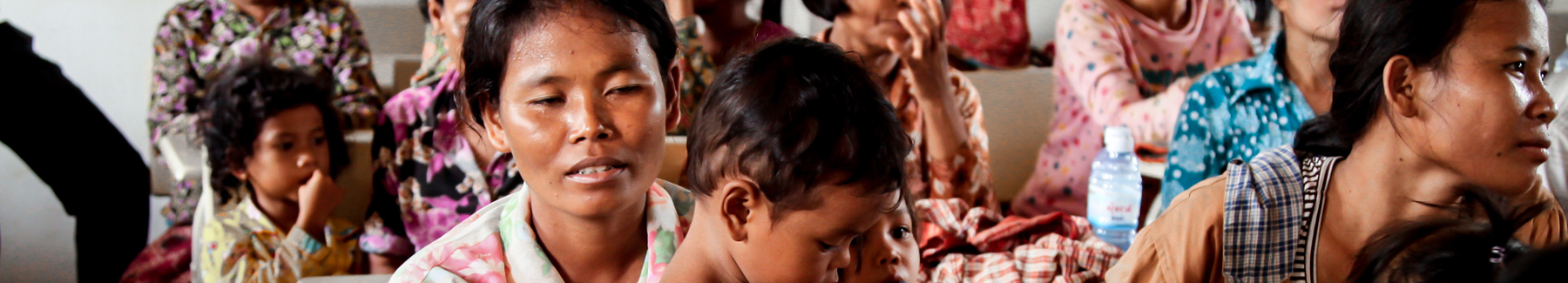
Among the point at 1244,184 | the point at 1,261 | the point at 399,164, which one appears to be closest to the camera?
the point at 1244,184

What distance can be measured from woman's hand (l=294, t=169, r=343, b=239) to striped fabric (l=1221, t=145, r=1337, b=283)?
875 mm

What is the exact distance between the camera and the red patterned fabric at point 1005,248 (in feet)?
2.76

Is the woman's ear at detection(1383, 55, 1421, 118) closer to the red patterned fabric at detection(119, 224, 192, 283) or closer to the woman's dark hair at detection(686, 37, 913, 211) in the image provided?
the woman's dark hair at detection(686, 37, 913, 211)

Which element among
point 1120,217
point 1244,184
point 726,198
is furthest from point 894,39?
point 726,198

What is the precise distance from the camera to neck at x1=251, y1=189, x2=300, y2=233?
3.21ft

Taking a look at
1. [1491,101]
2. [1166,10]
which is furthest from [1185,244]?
[1166,10]

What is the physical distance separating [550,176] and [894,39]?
598 millimetres

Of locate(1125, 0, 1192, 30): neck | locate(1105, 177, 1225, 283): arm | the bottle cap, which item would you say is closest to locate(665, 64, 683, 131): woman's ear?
locate(1105, 177, 1225, 283): arm

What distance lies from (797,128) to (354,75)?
32.9 inches

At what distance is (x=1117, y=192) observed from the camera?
3.38 feet

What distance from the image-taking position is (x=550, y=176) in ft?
1.66

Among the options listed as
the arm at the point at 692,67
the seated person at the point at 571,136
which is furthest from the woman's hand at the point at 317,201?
the seated person at the point at 571,136

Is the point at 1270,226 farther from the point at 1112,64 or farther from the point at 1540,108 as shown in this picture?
the point at 1112,64

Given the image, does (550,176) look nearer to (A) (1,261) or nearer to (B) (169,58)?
(B) (169,58)
